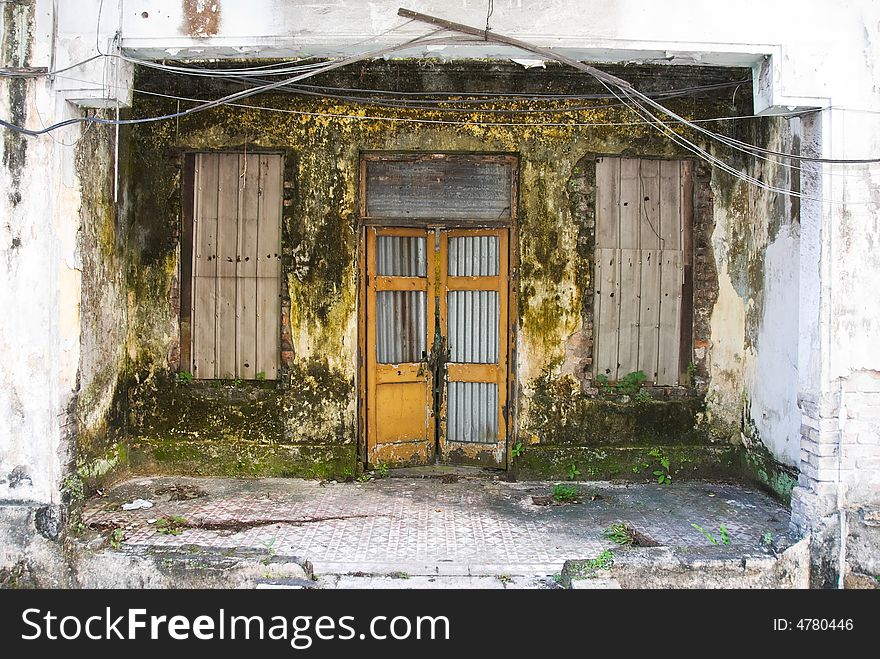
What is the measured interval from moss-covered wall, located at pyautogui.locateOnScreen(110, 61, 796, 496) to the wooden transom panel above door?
0.16 metres

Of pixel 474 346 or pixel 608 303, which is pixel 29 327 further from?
pixel 608 303

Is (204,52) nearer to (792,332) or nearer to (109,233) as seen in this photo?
(109,233)

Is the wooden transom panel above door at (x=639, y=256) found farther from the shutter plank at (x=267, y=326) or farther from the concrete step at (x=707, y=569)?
the shutter plank at (x=267, y=326)

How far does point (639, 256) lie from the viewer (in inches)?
266

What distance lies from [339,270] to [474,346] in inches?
59.5

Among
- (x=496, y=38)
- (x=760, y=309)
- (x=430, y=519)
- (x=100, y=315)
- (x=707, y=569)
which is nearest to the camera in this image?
(x=496, y=38)

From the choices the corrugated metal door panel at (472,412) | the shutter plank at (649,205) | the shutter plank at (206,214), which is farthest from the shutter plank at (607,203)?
the shutter plank at (206,214)

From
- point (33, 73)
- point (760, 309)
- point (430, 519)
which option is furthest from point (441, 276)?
point (33, 73)

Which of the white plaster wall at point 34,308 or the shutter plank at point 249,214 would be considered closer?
the white plaster wall at point 34,308

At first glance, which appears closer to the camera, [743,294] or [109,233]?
[109,233]

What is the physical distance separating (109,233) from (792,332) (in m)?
5.92

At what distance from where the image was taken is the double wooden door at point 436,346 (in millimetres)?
6863

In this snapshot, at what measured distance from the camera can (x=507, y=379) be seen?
6859 mm
